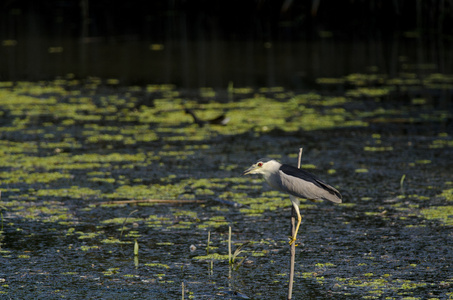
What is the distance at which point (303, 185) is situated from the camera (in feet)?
12.7

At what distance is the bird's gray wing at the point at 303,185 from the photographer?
3.85 metres

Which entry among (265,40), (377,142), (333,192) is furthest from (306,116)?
(265,40)

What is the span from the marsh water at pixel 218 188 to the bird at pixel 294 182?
434 mm

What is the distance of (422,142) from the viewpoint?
7.09 meters

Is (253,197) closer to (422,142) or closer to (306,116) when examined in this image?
(422,142)

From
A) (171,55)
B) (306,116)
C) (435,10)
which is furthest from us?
(435,10)

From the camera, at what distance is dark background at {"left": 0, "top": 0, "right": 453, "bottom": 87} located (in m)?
11.0

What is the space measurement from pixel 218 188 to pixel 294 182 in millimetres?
1956

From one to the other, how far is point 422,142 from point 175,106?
278 centimetres

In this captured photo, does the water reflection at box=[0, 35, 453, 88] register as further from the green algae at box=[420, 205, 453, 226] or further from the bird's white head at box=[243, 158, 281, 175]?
the bird's white head at box=[243, 158, 281, 175]

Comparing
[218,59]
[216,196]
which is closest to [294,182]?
[216,196]

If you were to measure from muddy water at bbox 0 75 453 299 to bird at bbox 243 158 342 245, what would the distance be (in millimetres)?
454

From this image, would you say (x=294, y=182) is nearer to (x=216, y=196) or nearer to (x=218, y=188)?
(x=216, y=196)

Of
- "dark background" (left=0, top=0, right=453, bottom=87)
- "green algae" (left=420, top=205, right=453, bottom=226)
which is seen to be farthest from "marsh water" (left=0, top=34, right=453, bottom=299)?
"dark background" (left=0, top=0, right=453, bottom=87)
